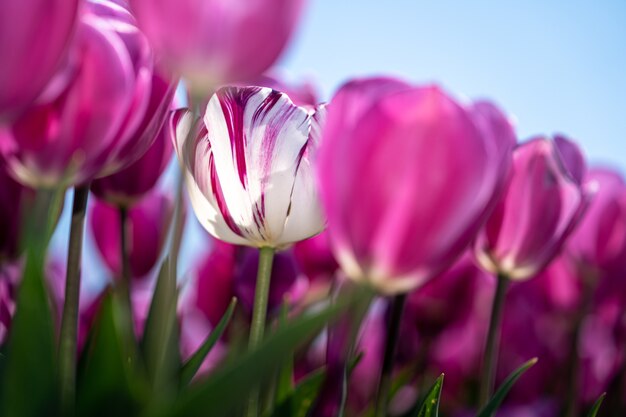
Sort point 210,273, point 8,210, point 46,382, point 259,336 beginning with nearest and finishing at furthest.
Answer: point 46,382 < point 259,336 < point 8,210 < point 210,273

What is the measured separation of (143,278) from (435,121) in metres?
0.45

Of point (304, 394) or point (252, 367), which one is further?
point (304, 394)

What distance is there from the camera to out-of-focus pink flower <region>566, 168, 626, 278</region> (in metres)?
0.71

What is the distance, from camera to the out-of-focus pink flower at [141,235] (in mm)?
652

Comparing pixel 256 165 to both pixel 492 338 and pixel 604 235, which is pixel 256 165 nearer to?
pixel 492 338

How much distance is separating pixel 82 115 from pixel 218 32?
7cm

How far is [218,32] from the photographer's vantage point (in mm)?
283

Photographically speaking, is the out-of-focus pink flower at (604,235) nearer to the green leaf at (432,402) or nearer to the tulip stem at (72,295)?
the green leaf at (432,402)

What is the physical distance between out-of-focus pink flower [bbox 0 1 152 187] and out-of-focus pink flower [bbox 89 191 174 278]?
1.00ft

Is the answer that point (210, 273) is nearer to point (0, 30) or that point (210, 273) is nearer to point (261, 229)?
point (261, 229)

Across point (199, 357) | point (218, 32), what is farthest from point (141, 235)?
point (218, 32)

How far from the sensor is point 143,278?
0.67 m

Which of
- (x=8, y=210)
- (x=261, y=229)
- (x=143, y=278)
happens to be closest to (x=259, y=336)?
(x=261, y=229)

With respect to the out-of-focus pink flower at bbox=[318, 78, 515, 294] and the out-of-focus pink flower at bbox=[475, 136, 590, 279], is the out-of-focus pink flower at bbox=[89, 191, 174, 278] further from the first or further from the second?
A: the out-of-focus pink flower at bbox=[318, 78, 515, 294]
